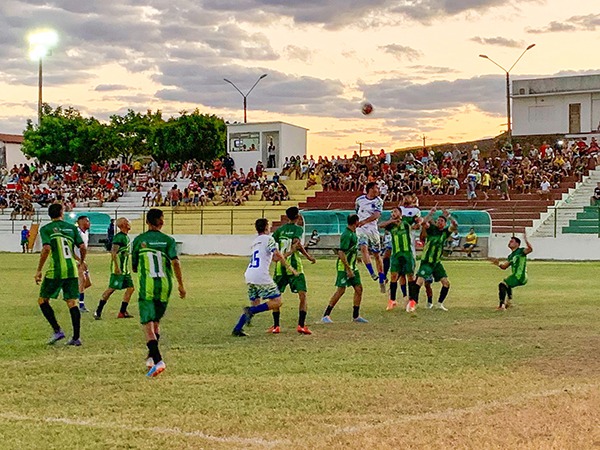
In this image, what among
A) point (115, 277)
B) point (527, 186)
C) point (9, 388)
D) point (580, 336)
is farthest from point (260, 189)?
point (9, 388)

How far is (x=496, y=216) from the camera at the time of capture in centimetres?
3662

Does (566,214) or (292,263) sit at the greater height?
(566,214)

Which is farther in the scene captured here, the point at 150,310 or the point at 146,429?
the point at 150,310

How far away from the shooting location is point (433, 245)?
612 inches

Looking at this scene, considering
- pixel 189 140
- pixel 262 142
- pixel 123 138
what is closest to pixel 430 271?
pixel 262 142

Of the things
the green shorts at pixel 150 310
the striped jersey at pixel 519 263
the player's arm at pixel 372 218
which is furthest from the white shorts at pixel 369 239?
the green shorts at pixel 150 310

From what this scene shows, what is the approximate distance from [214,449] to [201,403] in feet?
5.00

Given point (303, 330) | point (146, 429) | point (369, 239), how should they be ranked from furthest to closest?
point (369, 239) → point (303, 330) → point (146, 429)

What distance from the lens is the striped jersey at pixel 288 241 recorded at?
43.4 ft

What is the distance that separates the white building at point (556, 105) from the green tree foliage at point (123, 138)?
2928cm

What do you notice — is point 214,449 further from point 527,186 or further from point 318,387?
point 527,186

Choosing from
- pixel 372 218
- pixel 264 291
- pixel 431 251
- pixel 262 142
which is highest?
pixel 262 142

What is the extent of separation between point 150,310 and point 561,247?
27.2 meters

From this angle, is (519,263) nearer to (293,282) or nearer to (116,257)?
(293,282)
